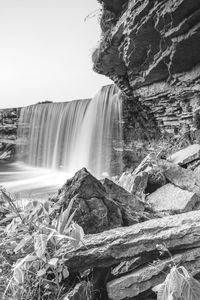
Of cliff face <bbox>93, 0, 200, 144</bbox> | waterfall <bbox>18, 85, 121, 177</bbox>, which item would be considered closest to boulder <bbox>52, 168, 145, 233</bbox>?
cliff face <bbox>93, 0, 200, 144</bbox>

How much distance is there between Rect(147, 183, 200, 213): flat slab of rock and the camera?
3938mm

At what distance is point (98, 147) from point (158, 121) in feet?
11.9

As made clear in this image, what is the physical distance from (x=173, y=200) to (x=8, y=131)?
19.4 meters

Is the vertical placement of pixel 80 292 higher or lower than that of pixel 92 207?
lower

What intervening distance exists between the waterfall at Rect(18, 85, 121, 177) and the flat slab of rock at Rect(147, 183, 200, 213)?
25.6 ft

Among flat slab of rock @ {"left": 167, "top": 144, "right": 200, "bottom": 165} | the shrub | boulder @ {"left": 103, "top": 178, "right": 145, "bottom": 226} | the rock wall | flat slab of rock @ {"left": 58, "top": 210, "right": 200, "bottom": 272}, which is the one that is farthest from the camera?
the rock wall

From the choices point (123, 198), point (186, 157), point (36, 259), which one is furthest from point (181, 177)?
point (36, 259)

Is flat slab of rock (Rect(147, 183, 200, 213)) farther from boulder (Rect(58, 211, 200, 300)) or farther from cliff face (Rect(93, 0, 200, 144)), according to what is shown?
cliff face (Rect(93, 0, 200, 144))

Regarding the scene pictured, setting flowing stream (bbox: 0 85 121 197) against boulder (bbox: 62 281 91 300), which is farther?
flowing stream (bbox: 0 85 121 197)

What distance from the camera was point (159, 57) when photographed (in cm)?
807

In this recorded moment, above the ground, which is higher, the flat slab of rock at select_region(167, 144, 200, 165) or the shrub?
the flat slab of rock at select_region(167, 144, 200, 165)

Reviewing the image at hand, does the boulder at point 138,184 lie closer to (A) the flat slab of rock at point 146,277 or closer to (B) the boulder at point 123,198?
(B) the boulder at point 123,198

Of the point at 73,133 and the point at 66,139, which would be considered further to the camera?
the point at 66,139

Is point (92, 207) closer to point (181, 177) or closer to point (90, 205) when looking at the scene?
point (90, 205)
